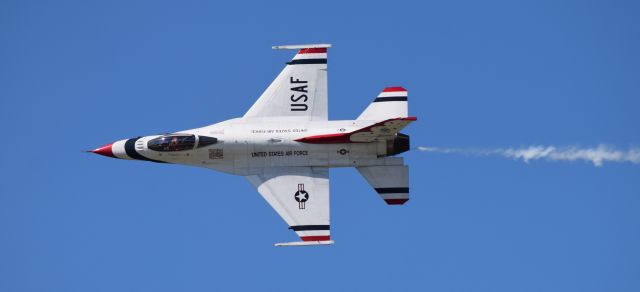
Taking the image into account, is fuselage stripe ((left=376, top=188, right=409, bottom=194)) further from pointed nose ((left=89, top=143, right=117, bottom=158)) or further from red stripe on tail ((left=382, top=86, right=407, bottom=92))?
pointed nose ((left=89, top=143, right=117, bottom=158))

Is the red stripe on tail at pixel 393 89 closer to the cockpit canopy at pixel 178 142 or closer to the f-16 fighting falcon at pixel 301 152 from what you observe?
the f-16 fighting falcon at pixel 301 152

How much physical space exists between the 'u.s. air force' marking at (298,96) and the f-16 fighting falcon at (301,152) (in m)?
0.12

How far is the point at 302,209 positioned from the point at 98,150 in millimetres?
6881

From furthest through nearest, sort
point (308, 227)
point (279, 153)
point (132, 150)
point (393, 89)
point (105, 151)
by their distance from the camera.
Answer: point (105, 151) < point (132, 150) < point (393, 89) < point (279, 153) < point (308, 227)

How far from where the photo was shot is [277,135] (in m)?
39.4

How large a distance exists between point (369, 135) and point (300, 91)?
298 centimetres

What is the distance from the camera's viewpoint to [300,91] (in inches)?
1593

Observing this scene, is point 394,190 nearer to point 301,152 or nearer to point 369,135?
point 369,135

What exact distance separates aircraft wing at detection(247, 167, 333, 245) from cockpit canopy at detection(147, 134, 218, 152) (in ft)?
5.94

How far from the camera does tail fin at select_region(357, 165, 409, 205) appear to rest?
1553 inches

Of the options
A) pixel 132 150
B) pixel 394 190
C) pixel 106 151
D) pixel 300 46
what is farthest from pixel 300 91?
pixel 106 151

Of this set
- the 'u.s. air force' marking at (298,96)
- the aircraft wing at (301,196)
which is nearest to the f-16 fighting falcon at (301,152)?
the aircraft wing at (301,196)

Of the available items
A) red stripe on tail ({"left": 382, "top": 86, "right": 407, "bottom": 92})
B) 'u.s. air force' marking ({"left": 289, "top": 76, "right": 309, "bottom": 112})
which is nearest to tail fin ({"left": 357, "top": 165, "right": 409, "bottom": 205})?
red stripe on tail ({"left": 382, "top": 86, "right": 407, "bottom": 92})

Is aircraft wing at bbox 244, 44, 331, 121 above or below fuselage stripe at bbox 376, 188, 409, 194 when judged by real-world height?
above
